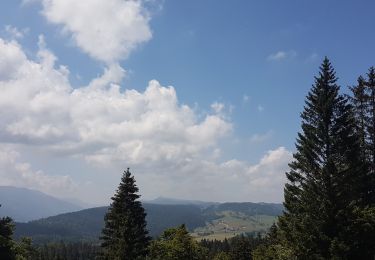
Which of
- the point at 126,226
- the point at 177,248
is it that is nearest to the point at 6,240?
the point at 126,226

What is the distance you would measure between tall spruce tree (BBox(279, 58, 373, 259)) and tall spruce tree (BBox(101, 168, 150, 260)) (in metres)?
15.2

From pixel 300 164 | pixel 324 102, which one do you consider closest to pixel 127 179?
pixel 300 164

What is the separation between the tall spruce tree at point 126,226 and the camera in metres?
46.5

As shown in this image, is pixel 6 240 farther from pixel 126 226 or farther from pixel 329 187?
pixel 329 187

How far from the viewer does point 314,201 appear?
1405 inches

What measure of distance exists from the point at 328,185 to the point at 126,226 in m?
21.0

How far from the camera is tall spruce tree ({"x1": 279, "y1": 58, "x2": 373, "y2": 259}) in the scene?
34.6m

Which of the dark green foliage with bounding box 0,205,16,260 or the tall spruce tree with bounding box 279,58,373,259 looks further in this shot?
the dark green foliage with bounding box 0,205,16,260

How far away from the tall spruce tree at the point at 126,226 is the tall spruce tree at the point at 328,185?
15.2m

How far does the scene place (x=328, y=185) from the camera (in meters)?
35.9

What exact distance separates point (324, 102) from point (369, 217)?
386 inches

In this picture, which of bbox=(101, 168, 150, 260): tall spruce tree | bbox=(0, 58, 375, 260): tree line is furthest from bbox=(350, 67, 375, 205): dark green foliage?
bbox=(101, 168, 150, 260): tall spruce tree

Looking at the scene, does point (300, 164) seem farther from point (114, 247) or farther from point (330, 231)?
point (114, 247)

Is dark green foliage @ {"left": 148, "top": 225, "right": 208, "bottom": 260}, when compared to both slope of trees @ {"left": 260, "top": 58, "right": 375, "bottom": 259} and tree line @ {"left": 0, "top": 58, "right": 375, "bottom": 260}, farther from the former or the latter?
slope of trees @ {"left": 260, "top": 58, "right": 375, "bottom": 259}
